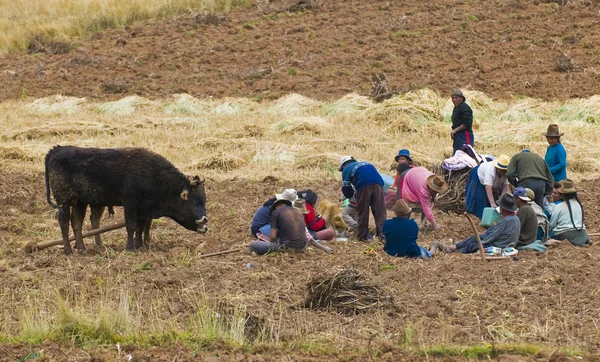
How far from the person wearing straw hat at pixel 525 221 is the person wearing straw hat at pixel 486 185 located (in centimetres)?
138

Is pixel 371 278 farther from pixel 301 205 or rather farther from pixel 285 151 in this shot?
pixel 285 151

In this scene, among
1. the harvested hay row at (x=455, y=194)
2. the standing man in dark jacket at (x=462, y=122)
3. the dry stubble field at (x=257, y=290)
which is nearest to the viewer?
the dry stubble field at (x=257, y=290)

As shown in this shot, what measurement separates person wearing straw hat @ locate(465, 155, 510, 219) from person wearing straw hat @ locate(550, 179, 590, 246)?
3.55ft

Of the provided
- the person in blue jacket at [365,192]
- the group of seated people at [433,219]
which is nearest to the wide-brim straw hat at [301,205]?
the group of seated people at [433,219]

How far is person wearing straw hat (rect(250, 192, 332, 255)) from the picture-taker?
43.3 feet

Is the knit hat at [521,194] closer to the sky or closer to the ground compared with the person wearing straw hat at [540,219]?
closer to the sky

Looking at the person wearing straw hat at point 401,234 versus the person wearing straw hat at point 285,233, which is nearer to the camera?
the person wearing straw hat at point 401,234

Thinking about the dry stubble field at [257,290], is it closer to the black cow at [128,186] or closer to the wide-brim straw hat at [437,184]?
the black cow at [128,186]

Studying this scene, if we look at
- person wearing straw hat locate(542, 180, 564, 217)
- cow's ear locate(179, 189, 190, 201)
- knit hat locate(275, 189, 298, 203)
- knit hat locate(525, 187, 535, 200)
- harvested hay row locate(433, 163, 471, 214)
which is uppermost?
knit hat locate(275, 189, 298, 203)

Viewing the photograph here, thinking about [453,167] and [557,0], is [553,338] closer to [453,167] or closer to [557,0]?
[453,167]

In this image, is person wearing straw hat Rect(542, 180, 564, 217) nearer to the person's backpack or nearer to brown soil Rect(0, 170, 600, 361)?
brown soil Rect(0, 170, 600, 361)

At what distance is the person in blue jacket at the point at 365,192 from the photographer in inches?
578

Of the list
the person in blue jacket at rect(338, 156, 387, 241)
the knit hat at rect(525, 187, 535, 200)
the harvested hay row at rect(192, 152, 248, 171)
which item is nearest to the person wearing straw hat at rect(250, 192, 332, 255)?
the person in blue jacket at rect(338, 156, 387, 241)

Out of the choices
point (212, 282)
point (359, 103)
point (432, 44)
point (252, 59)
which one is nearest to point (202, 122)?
point (359, 103)
